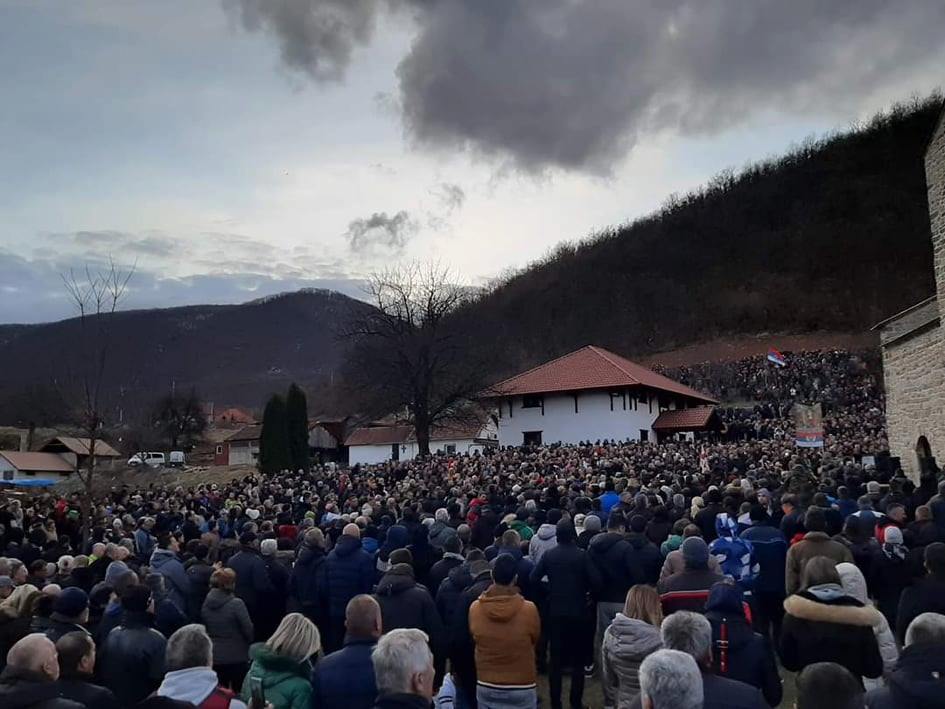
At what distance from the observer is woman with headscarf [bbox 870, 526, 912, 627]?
691cm

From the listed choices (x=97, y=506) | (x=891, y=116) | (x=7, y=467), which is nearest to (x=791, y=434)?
(x=97, y=506)

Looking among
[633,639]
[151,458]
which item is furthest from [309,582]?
[151,458]

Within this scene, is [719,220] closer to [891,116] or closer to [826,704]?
[891,116]

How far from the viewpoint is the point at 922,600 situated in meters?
5.41

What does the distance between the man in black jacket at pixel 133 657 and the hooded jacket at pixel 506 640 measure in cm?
221

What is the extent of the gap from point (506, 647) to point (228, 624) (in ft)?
7.85

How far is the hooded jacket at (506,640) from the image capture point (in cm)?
545

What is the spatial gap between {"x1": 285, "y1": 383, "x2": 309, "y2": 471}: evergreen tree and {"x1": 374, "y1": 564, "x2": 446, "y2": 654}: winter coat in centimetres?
3237

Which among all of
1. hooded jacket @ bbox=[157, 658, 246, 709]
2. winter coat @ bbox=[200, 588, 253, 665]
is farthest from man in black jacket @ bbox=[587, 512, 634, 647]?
hooded jacket @ bbox=[157, 658, 246, 709]

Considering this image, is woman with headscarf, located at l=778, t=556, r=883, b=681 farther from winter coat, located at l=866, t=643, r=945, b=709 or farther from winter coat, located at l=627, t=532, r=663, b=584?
winter coat, located at l=627, t=532, r=663, b=584

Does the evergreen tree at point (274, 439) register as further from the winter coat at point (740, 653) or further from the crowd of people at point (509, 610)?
the winter coat at point (740, 653)

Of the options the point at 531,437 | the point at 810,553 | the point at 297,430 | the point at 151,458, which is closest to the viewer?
the point at 810,553

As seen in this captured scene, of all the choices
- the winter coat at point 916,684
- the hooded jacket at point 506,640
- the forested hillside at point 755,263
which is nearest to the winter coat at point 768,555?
the hooded jacket at point 506,640

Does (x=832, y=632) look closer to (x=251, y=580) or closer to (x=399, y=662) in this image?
(x=399, y=662)
